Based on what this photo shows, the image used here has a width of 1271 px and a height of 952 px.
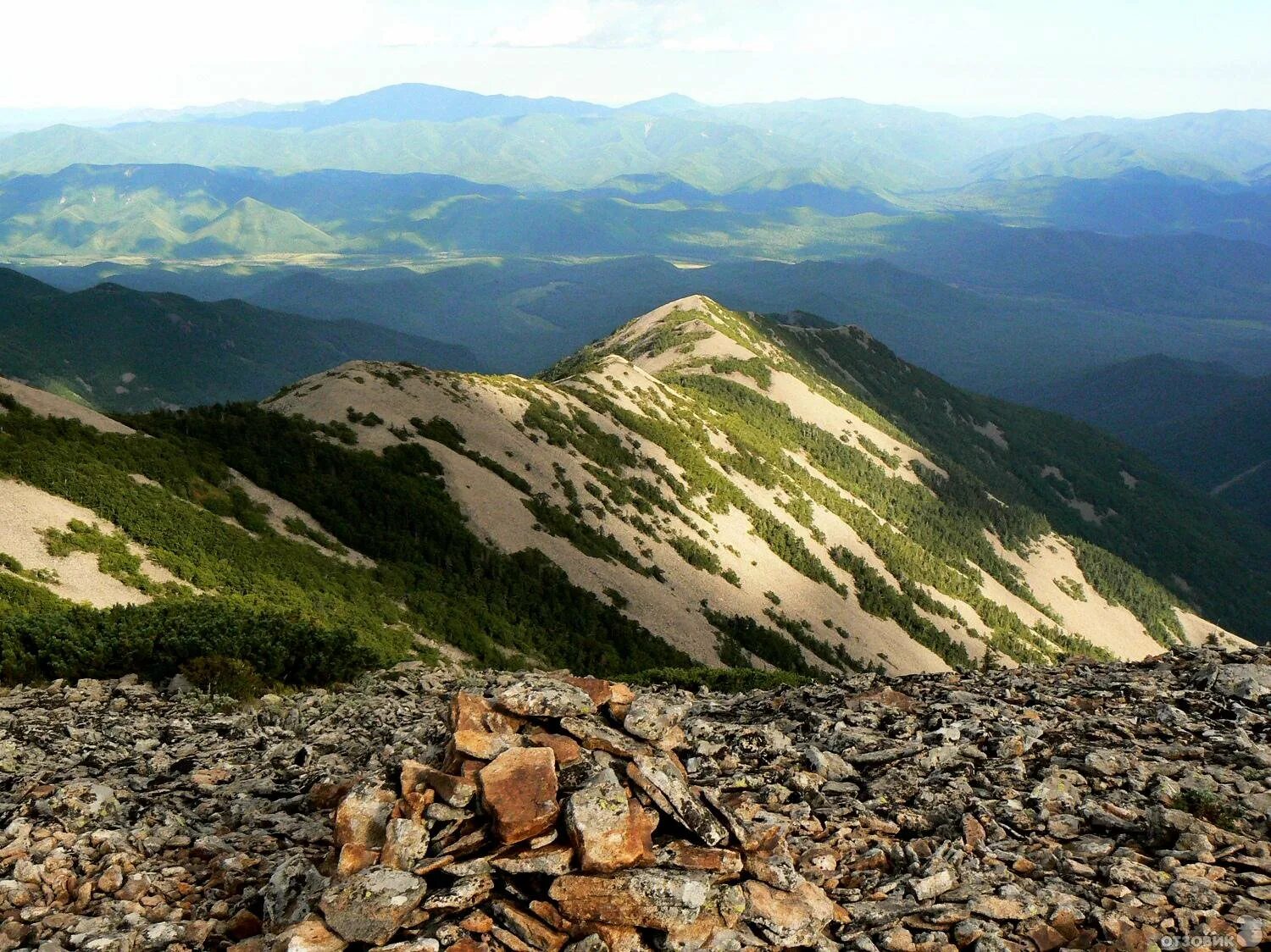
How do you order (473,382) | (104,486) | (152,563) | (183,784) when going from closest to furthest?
(183,784), (152,563), (104,486), (473,382)

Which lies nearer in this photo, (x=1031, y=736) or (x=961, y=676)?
(x=1031, y=736)

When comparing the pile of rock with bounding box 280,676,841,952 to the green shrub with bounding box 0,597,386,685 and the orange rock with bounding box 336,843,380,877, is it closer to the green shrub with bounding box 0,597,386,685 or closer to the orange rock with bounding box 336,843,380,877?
the orange rock with bounding box 336,843,380,877

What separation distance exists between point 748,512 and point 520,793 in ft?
325

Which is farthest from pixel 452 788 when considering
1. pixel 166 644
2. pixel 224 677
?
pixel 166 644

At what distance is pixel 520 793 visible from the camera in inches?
450

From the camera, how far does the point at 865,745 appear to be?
18.2 meters

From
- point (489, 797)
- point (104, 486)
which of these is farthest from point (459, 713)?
point (104, 486)

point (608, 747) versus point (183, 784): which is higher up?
point (608, 747)

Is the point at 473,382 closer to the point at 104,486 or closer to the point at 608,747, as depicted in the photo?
the point at 104,486

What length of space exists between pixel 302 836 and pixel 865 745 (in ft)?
39.9

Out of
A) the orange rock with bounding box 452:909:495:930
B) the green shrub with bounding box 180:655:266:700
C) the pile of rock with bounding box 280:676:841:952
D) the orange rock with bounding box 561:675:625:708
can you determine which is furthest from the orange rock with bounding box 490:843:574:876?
the green shrub with bounding box 180:655:266:700

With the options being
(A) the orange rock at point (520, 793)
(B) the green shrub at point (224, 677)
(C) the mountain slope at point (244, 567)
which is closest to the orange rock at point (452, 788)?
(A) the orange rock at point (520, 793)

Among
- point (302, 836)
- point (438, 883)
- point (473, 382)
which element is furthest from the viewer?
point (473, 382)

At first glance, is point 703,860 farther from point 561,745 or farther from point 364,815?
point 364,815
